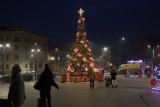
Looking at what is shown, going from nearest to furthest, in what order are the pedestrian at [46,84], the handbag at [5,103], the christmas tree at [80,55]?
1. the handbag at [5,103]
2. the pedestrian at [46,84]
3. the christmas tree at [80,55]

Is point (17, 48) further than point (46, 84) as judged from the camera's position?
Yes

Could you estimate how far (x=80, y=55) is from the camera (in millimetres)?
48781

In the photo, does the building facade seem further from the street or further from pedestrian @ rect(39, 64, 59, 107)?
pedestrian @ rect(39, 64, 59, 107)

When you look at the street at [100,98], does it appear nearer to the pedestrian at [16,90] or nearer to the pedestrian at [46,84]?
the pedestrian at [46,84]

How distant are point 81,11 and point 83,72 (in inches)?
303

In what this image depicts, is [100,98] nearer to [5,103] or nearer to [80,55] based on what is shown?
[5,103]

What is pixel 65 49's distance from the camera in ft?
535

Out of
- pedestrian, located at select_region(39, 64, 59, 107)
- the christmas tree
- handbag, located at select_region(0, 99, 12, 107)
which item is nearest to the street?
pedestrian, located at select_region(39, 64, 59, 107)

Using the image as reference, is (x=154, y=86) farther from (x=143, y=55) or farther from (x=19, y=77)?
(x=143, y=55)

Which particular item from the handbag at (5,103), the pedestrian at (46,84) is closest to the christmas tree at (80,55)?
the pedestrian at (46,84)

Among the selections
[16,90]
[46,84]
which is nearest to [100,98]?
[46,84]

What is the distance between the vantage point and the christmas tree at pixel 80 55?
159 feet

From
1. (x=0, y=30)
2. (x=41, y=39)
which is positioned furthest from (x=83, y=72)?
(x=41, y=39)

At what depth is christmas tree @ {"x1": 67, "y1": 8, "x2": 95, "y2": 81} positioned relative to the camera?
159 ft
